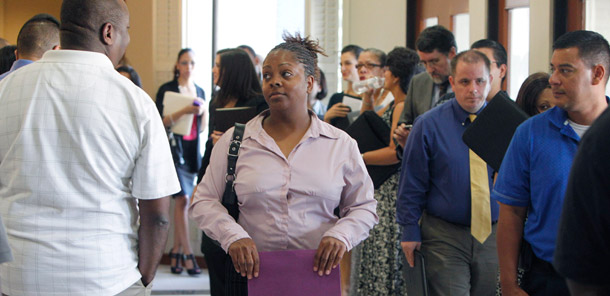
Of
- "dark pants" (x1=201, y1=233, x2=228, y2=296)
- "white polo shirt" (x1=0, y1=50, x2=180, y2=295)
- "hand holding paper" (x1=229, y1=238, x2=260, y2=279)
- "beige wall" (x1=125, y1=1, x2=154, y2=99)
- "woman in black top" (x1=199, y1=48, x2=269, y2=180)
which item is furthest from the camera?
"beige wall" (x1=125, y1=1, x2=154, y2=99)

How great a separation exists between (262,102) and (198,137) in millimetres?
2597

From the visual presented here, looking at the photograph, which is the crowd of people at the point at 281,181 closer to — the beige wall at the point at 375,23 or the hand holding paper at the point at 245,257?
the hand holding paper at the point at 245,257

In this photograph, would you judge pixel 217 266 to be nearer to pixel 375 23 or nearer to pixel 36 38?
pixel 36 38

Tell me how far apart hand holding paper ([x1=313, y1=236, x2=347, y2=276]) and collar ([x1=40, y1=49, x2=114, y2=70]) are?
36.2 inches

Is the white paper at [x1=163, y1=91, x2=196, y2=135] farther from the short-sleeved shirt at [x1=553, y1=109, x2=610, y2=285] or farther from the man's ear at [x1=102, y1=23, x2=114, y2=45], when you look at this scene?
the short-sleeved shirt at [x1=553, y1=109, x2=610, y2=285]

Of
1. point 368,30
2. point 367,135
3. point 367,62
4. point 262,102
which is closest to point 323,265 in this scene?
point 262,102

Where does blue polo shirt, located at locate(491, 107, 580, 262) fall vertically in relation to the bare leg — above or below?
above

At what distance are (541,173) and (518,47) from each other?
2961mm

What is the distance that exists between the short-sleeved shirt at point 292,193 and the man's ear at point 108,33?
1.97ft

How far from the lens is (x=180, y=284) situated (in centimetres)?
628

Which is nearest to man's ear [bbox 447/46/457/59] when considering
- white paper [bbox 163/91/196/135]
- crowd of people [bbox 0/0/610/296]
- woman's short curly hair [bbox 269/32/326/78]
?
crowd of people [bbox 0/0/610/296]

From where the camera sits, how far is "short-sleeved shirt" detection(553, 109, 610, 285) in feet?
4.22

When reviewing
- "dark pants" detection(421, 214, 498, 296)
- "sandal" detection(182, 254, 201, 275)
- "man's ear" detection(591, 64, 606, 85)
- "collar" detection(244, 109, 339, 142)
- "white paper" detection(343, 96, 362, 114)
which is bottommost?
"sandal" detection(182, 254, 201, 275)

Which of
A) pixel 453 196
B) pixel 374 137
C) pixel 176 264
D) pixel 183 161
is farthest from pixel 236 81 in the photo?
pixel 176 264
